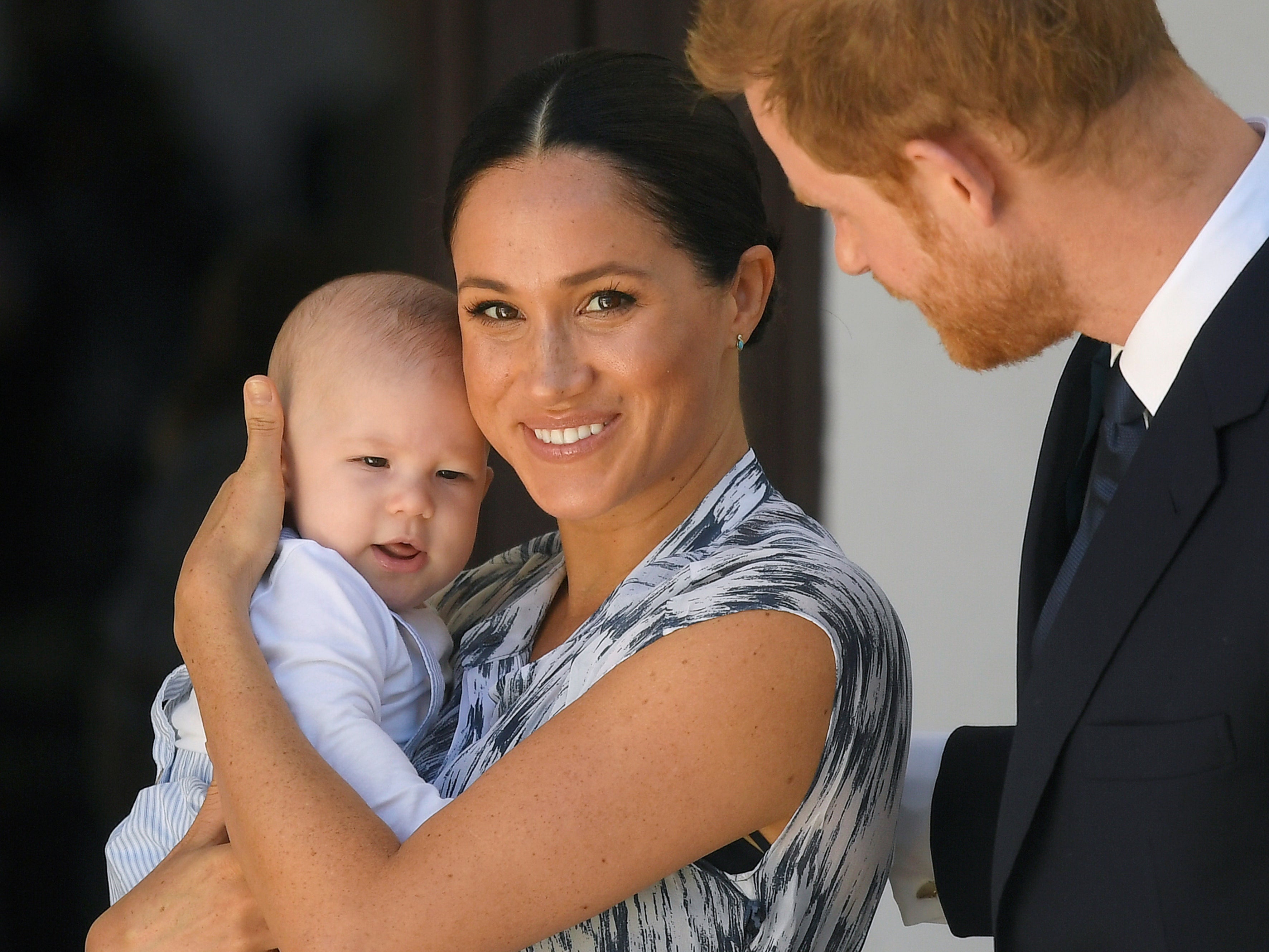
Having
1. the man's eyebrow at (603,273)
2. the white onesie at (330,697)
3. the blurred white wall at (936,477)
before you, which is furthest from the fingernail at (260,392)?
the blurred white wall at (936,477)

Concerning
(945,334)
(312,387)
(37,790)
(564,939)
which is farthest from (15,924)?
(945,334)

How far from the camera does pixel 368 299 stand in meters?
1.79

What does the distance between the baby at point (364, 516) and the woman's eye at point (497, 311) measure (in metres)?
0.14

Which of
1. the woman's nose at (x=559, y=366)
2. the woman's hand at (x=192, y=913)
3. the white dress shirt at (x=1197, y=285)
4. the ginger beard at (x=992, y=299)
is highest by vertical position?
the woman's nose at (x=559, y=366)

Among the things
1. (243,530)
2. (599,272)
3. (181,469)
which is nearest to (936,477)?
(181,469)

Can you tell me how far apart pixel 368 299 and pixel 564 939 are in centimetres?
89

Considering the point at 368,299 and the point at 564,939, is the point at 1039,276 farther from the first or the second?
the point at 368,299

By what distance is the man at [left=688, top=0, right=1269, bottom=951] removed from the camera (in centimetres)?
104

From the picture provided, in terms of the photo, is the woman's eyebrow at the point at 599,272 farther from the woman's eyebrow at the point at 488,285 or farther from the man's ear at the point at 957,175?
the man's ear at the point at 957,175

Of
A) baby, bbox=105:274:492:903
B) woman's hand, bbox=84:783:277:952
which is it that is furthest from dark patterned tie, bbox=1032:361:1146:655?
woman's hand, bbox=84:783:277:952

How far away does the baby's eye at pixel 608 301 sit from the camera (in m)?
1.55

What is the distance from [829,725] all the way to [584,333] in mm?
558

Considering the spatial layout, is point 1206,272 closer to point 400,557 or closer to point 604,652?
point 604,652

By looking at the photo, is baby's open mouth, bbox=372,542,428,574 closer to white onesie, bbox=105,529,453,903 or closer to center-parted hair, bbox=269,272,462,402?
white onesie, bbox=105,529,453,903
